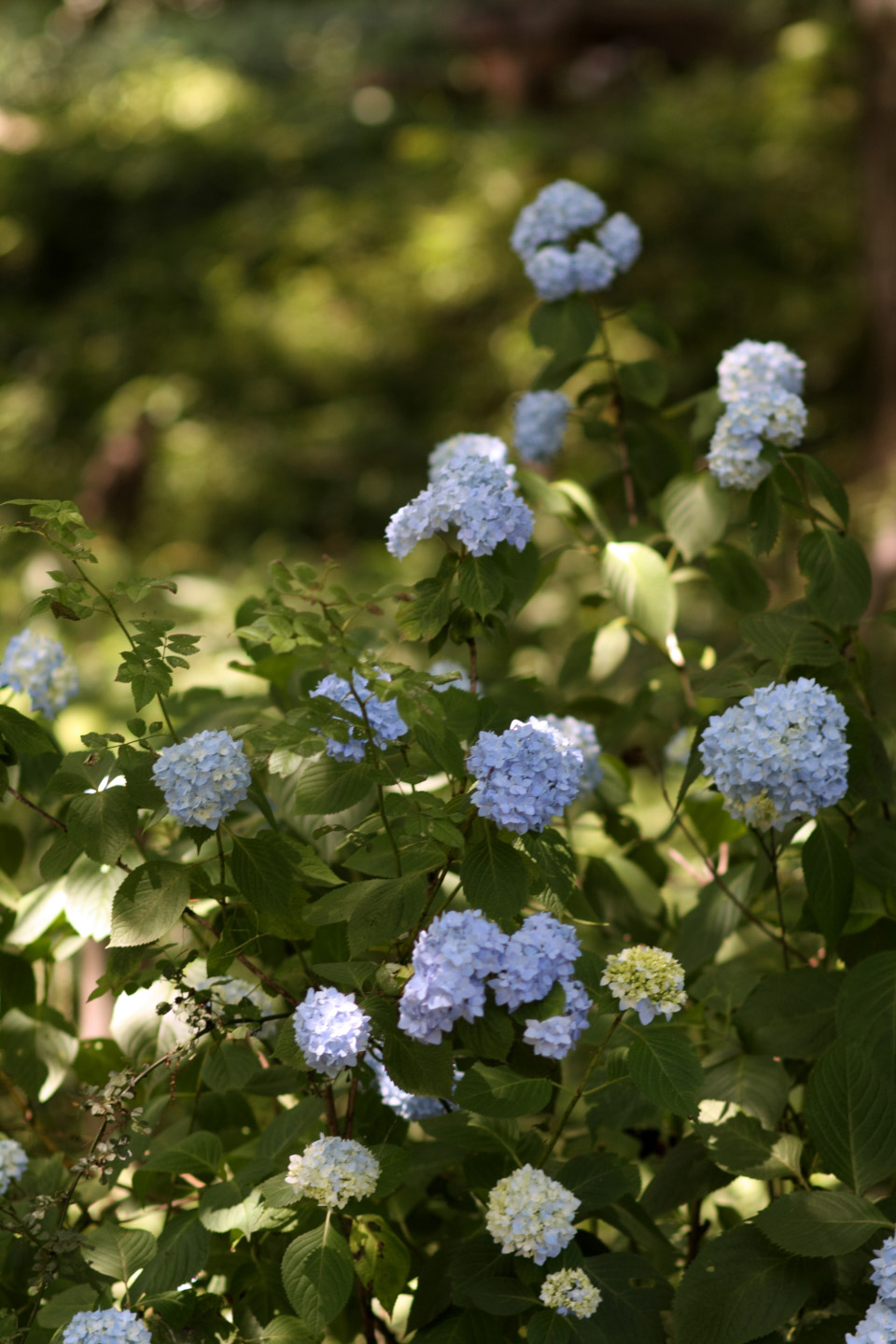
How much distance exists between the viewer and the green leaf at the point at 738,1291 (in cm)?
98

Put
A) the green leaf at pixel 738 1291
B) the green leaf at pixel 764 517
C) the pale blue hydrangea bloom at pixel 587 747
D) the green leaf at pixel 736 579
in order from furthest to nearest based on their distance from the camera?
the green leaf at pixel 736 579 < the pale blue hydrangea bloom at pixel 587 747 < the green leaf at pixel 764 517 < the green leaf at pixel 738 1291

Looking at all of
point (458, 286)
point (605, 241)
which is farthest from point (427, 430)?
point (605, 241)

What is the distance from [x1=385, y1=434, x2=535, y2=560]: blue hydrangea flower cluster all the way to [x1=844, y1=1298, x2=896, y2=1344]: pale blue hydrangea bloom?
0.66m

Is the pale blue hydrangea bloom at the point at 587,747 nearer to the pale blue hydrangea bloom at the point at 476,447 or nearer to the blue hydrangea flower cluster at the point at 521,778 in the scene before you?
the pale blue hydrangea bloom at the point at 476,447

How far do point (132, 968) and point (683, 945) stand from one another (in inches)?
25.6

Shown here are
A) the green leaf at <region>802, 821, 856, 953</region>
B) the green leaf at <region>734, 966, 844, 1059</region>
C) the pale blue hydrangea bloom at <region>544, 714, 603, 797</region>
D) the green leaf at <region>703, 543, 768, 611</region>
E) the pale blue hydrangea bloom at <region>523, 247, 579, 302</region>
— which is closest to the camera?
the green leaf at <region>802, 821, 856, 953</region>

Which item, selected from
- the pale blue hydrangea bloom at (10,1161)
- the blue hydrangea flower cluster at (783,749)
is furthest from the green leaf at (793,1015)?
the pale blue hydrangea bloom at (10,1161)

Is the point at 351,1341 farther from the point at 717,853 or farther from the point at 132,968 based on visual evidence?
the point at 717,853

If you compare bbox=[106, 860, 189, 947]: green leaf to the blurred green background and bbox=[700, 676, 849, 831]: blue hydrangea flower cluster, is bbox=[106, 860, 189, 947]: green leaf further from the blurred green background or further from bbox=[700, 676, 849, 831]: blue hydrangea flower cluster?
the blurred green background

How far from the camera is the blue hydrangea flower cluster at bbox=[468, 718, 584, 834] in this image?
94 cm

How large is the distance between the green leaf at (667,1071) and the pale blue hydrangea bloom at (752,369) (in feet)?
2.56

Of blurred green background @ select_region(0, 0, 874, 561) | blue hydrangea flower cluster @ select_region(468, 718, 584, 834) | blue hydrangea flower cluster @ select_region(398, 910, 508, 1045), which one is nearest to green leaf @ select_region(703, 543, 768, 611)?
blue hydrangea flower cluster @ select_region(468, 718, 584, 834)

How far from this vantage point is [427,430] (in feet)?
19.1

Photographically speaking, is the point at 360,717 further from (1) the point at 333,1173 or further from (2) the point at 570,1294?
(2) the point at 570,1294
